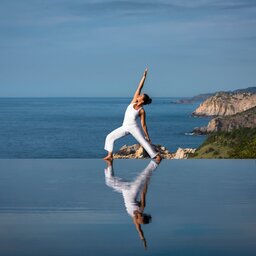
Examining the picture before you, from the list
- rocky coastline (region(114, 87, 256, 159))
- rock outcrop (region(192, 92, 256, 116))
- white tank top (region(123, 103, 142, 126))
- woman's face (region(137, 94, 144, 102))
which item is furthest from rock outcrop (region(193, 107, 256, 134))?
woman's face (region(137, 94, 144, 102))

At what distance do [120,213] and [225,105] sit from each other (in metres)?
172

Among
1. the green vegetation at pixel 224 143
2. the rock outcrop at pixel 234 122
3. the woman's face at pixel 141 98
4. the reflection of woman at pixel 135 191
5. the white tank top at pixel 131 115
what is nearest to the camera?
the reflection of woman at pixel 135 191

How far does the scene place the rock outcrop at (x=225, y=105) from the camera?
164 m

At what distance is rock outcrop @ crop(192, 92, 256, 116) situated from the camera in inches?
6452

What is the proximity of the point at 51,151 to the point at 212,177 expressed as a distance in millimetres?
71624

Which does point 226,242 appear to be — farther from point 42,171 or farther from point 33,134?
point 33,134

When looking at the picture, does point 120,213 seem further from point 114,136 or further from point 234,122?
point 234,122

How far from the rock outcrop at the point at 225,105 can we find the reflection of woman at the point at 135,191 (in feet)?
512

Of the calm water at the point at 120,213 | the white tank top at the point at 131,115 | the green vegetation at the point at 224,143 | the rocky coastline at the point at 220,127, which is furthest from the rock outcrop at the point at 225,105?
the calm water at the point at 120,213

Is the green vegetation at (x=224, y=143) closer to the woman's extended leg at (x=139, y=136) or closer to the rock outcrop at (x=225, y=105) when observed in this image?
the woman's extended leg at (x=139, y=136)

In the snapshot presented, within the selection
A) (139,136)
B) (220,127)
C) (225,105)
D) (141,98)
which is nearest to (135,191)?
(141,98)

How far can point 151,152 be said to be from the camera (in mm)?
9195

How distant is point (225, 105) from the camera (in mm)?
174250

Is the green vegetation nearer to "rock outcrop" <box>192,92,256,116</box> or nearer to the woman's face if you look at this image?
the woman's face
